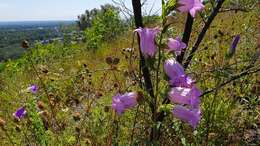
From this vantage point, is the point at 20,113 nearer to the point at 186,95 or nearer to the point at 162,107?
the point at 162,107

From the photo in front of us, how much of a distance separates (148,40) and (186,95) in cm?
25

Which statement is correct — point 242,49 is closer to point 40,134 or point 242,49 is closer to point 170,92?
point 40,134

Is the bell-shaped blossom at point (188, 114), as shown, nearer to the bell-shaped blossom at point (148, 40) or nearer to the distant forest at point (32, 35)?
the bell-shaped blossom at point (148, 40)

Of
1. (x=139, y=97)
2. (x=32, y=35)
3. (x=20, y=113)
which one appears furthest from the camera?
(x=32, y=35)

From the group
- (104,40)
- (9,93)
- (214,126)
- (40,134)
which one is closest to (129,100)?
(40,134)

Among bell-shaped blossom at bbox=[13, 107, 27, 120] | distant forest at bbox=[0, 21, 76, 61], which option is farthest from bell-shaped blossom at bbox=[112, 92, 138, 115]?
distant forest at bbox=[0, 21, 76, 61]

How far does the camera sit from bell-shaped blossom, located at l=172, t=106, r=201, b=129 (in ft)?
4.94

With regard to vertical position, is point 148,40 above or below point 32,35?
above

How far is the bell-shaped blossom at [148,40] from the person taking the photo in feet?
4.97

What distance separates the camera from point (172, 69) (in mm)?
1480

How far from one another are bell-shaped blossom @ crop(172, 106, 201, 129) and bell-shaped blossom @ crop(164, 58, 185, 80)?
13 centimetres

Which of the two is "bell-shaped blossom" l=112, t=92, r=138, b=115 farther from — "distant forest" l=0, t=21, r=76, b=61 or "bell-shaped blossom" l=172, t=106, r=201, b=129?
"distant forest" l=0, t=21, r=76, b=61

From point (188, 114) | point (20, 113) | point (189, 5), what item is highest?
point (189, 5)

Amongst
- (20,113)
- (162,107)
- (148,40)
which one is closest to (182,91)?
(162,107)
